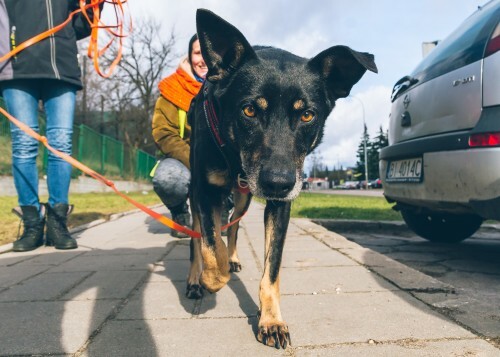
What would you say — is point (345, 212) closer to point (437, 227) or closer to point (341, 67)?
point (437, 227)

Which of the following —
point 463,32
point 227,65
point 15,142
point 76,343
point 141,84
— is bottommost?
point 76,343

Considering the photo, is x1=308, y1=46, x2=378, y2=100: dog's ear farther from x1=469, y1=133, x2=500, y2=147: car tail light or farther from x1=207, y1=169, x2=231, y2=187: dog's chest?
x1=469, y1=133, x2=500, y2=147: car tail light

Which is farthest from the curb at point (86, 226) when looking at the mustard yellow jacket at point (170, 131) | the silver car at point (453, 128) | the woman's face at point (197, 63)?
the silver car at point (453, 128)

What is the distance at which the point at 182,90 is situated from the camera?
415 cm

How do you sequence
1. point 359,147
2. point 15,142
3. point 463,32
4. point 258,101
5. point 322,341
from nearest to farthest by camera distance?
point 322,341 → point 258,101 → point 463,32 → point 15,142 → point 359,147

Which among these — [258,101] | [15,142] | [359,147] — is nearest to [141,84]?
[15,142]

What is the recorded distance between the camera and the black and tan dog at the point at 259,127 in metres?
1.95

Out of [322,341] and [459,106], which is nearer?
[322,341]

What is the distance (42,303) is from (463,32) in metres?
3.51

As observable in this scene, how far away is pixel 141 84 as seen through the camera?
32000 mm

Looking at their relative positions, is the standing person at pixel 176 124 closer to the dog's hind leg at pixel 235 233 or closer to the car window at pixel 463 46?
the dog's hind leg at pixel 235 233

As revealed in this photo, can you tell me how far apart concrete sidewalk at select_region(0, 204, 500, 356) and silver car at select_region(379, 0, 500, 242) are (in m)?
0.65

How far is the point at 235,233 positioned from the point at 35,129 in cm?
212

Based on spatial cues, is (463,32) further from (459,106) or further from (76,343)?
(76,343)
